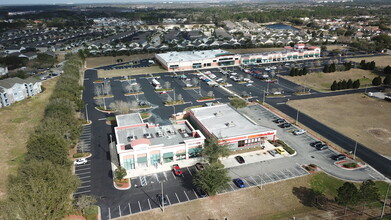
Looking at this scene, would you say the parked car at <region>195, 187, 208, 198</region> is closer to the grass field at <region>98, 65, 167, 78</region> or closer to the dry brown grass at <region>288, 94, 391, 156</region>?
the dry brown grass at <region>288, 94, 391, 156</region>

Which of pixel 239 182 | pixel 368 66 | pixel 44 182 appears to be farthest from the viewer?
pixel 368 66

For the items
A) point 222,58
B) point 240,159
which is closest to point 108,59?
point 222,58

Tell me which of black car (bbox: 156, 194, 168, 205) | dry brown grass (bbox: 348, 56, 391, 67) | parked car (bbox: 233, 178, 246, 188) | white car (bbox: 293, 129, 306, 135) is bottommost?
black car (bbox: 156, 194, 168, 205)

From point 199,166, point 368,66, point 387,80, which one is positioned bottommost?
point 199,166

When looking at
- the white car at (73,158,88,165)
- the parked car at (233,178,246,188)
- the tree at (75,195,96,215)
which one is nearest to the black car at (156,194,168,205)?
the tree at (75,195,96,215)

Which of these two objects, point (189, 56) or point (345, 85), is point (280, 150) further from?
point (189, 56)
